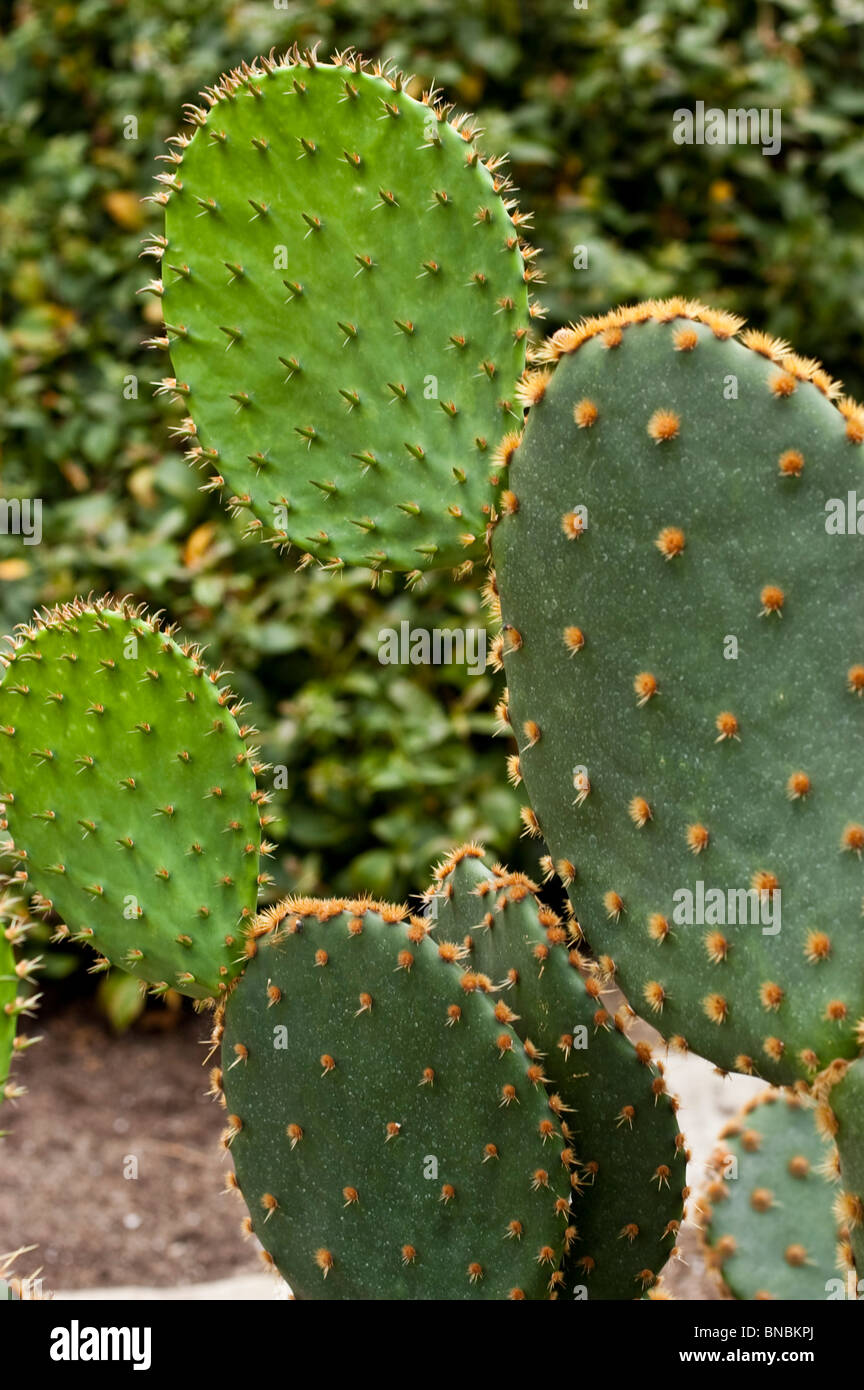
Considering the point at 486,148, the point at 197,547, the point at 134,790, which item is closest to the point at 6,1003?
the point at 134,790

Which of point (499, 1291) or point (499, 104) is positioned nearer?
point (499, 1291)

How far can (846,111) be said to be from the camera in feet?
11.2

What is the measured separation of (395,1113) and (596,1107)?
0.19 metres

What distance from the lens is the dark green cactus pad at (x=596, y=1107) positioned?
1.17 meters

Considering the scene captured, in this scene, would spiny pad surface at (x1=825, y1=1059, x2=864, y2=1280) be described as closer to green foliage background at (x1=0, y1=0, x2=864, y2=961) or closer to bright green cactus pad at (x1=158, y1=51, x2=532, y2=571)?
bright green cactus pad at (x1=158, y1=51, x2=532, y2=571)

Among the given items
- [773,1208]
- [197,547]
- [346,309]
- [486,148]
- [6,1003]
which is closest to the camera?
[6,1003]

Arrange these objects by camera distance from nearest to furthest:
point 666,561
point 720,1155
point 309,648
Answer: point 666,561 < point 720,1155 < point 309,648

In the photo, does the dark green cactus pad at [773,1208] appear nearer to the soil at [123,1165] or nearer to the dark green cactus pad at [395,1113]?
the dark green cactus pad at [395,1113]

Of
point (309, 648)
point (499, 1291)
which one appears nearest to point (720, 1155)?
point (499, 1291)

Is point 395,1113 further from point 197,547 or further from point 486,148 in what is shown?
point 486,148

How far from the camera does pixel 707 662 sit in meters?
0.94

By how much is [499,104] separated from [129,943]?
2.89 meters
